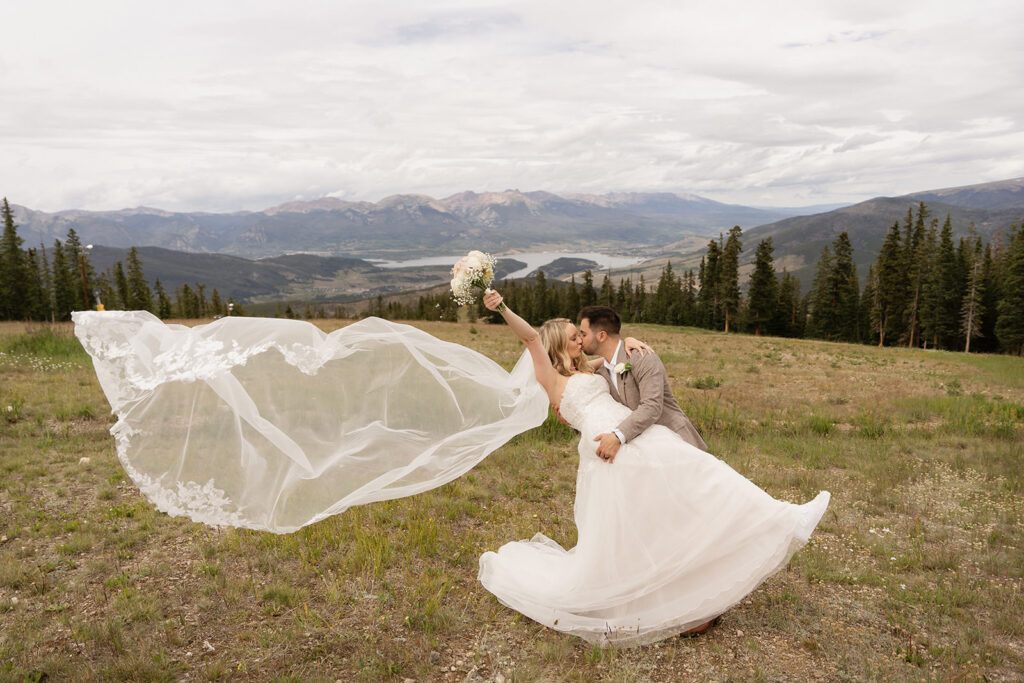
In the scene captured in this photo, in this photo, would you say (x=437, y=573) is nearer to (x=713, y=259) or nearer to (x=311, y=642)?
(x=311, y=642)

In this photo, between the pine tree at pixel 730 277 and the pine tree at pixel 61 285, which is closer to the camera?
the pine tree at pixel 730 277

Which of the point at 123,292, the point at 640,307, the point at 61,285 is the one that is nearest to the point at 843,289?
the point at 640,307

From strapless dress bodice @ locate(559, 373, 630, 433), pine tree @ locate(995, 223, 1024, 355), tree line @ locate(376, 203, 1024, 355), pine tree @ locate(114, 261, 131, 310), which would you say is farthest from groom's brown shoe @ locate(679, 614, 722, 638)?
pine tree @ locate(114, 261, 131, 310)

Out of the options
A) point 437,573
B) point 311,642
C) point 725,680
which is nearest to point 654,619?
point 725,680

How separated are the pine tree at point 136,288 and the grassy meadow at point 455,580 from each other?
78.7 m

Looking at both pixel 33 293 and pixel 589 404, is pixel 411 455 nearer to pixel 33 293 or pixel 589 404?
pixel 589 404

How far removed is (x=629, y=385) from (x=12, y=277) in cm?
8163

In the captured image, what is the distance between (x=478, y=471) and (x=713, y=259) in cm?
7752

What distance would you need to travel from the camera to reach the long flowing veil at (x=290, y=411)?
6.60 metres

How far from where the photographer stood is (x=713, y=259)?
80.8 metres

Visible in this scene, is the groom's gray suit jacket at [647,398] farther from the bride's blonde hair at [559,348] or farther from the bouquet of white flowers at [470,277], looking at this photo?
the bouquet of white flowers at [470,277]

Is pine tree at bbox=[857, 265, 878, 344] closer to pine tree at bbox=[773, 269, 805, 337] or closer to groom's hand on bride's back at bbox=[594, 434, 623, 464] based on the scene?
pine tree at bbox=[773, 269, 805, 337]

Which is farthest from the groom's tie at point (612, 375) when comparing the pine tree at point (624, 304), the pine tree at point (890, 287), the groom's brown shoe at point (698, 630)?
the pine tree at point (624, 304)

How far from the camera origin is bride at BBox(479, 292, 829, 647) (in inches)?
206
